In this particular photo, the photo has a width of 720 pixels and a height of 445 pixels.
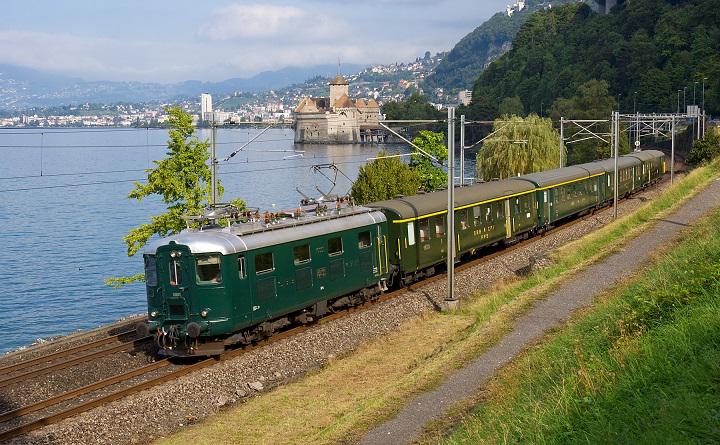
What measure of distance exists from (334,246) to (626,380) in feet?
44.5

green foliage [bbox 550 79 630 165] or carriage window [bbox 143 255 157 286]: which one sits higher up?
green foliage [bbox 550 79 630 165]

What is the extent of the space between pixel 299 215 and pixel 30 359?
8407mm

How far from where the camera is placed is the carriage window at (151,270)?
21016 mm

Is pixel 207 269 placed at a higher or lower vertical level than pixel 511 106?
lower

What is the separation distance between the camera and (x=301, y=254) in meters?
22.9

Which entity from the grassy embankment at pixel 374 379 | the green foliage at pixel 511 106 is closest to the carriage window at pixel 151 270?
the grassy embankment at pixel 374 379

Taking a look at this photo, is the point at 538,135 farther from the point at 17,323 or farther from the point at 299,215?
the point at 299,215

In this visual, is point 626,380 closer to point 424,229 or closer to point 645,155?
point 424,229

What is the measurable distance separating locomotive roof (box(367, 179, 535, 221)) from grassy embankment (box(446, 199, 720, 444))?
11.8 meters

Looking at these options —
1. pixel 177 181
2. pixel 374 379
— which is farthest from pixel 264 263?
pixel 177 181

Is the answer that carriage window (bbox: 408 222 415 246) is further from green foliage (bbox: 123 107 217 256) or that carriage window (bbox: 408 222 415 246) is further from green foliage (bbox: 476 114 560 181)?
green foliage (bbox: 476 114 560 181)

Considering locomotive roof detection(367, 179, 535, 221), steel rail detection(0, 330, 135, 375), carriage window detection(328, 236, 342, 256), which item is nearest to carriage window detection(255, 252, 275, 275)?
carriage window detection(328, 236, 342, 256)

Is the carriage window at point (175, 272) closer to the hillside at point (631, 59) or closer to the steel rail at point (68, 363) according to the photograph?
the steel rail at point (68, 363)

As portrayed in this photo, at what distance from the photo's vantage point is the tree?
3331cm
